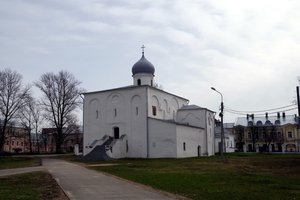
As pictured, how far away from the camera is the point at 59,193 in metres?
12.6

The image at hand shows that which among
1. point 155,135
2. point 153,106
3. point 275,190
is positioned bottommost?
point 275,190

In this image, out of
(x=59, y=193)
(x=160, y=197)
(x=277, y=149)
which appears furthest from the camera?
(x=277, y=149)

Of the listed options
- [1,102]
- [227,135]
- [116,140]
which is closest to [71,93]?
[1,102]

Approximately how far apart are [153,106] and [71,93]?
606 inches

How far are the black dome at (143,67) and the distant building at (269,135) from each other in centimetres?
3900

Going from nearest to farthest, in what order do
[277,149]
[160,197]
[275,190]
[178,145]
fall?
[160,197] < [275,190] < [178,145] < [277,149]

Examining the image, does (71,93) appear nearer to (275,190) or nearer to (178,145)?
(178,145)

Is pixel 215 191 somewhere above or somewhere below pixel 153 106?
below

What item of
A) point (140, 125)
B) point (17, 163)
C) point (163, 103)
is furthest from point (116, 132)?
point (17, 163)

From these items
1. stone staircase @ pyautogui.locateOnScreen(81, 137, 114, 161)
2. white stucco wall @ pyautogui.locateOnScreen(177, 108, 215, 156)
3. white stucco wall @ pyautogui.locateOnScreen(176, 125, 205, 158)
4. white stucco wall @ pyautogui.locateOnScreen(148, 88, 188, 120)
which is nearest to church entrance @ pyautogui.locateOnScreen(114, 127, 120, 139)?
stone staircase @ pyautogui.locateOnScreen(81, 137, 114, 161)

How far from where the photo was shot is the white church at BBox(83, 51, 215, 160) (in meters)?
42.2

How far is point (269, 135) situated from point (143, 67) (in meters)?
41.9

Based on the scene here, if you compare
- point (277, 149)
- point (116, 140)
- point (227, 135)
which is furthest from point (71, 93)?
point (277, 149)

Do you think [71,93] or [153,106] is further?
[71,93]
